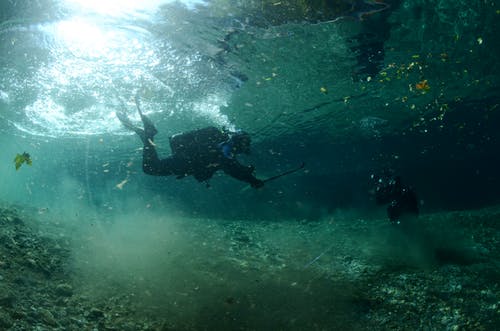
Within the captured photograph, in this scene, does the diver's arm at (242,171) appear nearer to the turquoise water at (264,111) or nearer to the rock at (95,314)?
the turquoise water at (264,111)

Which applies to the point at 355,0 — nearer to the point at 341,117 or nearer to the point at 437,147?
the point at 341,117

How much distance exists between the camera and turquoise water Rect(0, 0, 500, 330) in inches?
281

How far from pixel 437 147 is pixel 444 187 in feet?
19.2

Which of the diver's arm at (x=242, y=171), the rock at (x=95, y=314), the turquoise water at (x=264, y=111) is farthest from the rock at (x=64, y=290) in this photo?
the diver's arm at (x=242, y=171)

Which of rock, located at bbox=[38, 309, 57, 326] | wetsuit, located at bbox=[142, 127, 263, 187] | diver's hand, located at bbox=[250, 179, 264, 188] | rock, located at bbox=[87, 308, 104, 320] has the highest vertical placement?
diver's hand, located at bbox=[250, 179, 264, 188]

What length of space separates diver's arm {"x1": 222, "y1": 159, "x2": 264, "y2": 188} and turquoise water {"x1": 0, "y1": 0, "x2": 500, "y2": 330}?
287 cm

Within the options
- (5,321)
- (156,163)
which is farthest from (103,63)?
(5,321)

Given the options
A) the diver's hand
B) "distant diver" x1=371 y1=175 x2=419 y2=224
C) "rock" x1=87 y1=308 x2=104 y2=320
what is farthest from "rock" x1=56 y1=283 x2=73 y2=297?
"distant diver" x1=371 y1=175 x2=419 y2=224

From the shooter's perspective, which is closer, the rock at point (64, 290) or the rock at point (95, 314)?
the rock at point (95, 314)

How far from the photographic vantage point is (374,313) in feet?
21.8

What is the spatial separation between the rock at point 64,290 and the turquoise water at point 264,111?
0.20m

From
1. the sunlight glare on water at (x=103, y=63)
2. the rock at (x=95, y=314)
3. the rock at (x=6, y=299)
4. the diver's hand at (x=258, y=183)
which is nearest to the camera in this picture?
the rock at (x=6, y=299)

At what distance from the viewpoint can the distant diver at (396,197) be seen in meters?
11.4

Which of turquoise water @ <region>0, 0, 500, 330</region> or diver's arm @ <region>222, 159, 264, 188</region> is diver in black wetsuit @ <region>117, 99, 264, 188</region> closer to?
diver's arm @ <region>222, 159, 264, 188</region>
